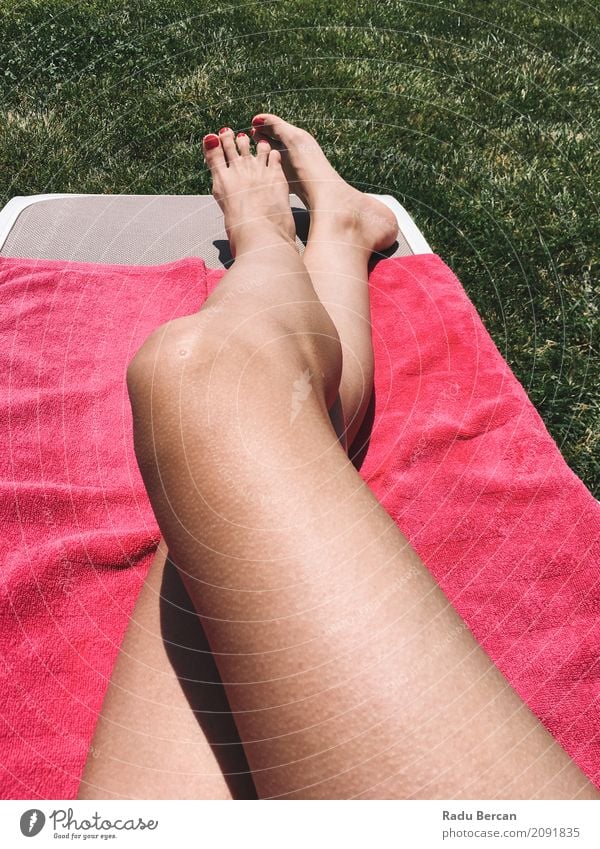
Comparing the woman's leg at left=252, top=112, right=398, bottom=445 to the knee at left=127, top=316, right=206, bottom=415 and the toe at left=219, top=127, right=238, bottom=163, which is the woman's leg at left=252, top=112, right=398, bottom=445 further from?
the knee at left=127, top=316, right=206, bottom=415

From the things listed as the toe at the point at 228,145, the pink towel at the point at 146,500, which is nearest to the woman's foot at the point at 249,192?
the toe at the point at 228,145

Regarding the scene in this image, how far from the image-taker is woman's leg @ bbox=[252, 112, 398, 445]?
1013mm

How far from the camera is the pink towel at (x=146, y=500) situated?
76 centimetres

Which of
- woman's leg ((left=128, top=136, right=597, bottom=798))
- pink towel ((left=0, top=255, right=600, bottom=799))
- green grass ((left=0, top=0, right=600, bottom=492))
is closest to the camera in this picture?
woman's leg ((left=128, top=136, right=597, bottom=798))

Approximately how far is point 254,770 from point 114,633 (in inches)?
12.6

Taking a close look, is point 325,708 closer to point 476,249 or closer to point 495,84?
point 476,249

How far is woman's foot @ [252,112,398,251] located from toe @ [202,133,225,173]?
0.14 metres

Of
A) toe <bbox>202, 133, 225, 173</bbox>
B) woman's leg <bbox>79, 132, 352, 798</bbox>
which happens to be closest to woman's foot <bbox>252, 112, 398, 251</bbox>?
toe <bbox>202, 133, 225, 173</bbox>

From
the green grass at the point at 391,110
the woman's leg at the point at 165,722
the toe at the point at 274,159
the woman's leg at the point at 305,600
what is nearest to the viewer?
the woman's leg at the point at 305,600

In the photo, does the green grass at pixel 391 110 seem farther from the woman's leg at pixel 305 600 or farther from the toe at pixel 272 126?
the woman's leg at pixel 305 600

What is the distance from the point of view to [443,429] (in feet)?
3.35

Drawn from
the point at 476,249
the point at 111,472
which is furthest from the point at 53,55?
the point at 111,472

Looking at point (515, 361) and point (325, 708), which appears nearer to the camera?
point (325, 708)

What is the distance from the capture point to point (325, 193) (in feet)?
4.75
